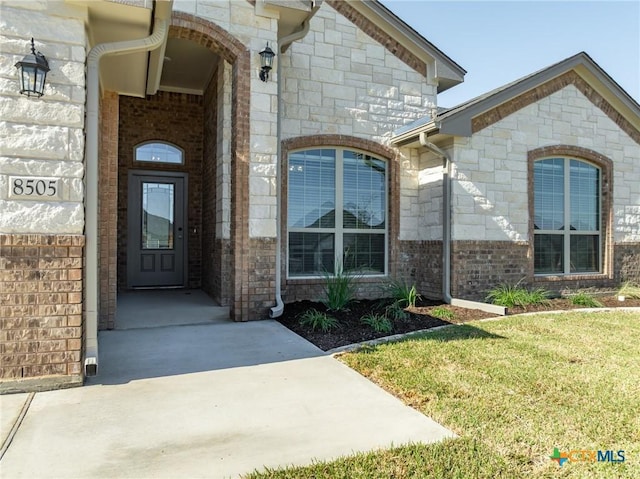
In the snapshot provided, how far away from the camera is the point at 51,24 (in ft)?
12.5

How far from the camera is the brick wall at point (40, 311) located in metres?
3.62

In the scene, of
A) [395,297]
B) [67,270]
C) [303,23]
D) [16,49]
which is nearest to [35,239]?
[67,270]

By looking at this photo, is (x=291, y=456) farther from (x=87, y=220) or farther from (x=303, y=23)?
(x=303, y=23)

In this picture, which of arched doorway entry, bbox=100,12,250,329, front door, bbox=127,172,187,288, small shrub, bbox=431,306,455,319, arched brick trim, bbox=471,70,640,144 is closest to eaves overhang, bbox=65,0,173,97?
arched doorway entry, bbox=100,12,250,329

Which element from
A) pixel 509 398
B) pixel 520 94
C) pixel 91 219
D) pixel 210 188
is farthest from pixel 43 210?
pixel 520 94

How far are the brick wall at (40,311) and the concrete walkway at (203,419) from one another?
0.67 feet

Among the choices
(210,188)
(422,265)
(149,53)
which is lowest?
(422,265)

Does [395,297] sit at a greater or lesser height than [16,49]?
lesser

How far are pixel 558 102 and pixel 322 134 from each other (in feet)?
16.5

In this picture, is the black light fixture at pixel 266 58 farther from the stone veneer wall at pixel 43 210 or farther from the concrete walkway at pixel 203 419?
the concrete walkway at pixel 203 419

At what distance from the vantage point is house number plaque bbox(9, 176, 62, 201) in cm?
364

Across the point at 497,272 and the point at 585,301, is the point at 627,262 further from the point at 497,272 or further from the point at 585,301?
the point at 497,272

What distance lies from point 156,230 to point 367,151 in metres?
5.07

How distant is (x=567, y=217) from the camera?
9281mm
